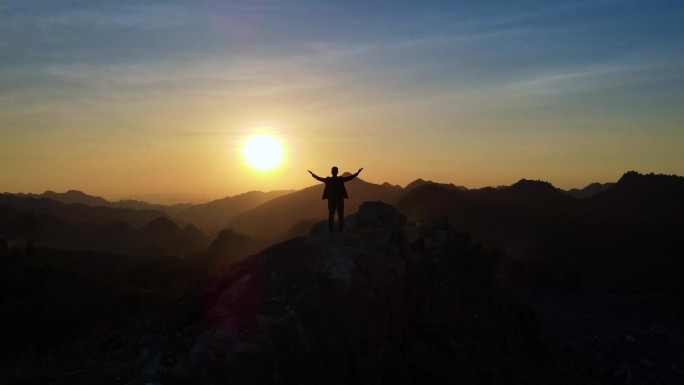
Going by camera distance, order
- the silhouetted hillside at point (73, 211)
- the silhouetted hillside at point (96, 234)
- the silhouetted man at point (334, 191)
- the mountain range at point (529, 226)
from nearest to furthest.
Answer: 1. the silhouetted man at point (334, 191)
2. the mountain range at point (529, 226)
3. the silhouetted hillside at point (96, 234)
4. the silhouetted hillside at point (73, 211)

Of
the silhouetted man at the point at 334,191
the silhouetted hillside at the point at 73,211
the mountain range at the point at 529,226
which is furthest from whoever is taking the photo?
the silhouetted hillside at the point at 73,211

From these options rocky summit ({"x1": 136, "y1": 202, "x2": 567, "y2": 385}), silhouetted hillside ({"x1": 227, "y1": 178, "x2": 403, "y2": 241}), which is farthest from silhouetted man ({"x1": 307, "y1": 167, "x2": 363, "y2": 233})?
silhouetted hillside ({"x1": 227, "y1": 178, "x2": 403, "y2": 241})

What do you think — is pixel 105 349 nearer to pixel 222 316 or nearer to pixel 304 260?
pixel 222 316

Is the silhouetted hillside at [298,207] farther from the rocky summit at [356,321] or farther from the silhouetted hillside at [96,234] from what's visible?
the rocky summit at [356,321]

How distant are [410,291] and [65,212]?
11999 cm

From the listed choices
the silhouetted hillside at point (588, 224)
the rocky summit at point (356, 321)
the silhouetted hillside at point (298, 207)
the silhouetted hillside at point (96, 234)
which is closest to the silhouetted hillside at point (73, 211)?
the silhouetted hillside at point (96, 234)

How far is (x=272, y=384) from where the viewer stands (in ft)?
29.6

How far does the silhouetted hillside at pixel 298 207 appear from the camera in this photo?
326 ft

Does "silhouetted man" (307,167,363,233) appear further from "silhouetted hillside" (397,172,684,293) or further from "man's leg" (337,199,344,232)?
"silhouetted hillside" (397,172,684,293)

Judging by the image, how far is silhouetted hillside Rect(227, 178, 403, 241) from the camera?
99.2 meters

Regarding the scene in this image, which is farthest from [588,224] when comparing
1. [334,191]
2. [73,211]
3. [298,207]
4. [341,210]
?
[73,211]

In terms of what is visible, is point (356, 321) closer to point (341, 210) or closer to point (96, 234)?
point (341, 210)

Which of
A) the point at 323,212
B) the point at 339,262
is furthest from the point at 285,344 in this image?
the point at 323,212

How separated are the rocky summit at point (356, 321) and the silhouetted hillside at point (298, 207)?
249 feet
